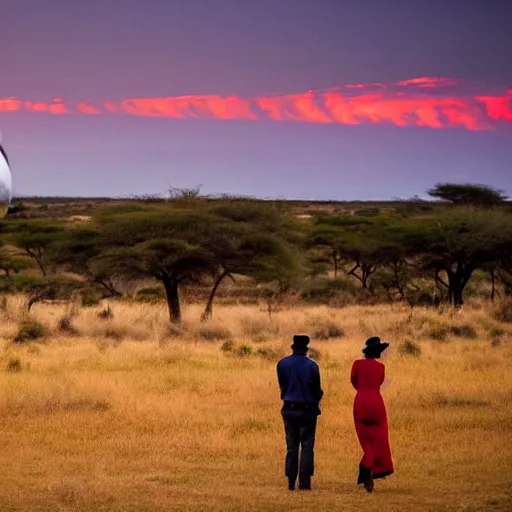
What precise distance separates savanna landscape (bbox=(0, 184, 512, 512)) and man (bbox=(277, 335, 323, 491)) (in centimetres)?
58

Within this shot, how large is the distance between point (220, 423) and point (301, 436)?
5.43 metres

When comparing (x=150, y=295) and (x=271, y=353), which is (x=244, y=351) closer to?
(x=271, y=353)

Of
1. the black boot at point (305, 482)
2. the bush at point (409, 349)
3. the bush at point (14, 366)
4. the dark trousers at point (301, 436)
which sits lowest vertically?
the bush at point (14, 366)

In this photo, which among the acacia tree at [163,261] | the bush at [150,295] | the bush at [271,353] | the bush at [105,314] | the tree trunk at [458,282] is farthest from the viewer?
the bush at [150,295]

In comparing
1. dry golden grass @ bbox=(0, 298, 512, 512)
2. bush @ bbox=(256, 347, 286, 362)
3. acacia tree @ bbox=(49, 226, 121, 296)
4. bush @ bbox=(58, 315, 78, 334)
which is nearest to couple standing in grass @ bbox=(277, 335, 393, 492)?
dry golden grass @ bbox=(0, 298, 512, 512)

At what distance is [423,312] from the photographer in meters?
35.1

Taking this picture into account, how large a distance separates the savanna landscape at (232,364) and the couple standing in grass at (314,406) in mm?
361

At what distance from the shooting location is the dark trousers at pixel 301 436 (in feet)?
33.4

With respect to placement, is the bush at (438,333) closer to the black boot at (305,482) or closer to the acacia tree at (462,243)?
the acacia tree at (462,243)

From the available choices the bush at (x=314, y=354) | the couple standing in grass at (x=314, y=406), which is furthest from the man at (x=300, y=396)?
the bush at (x=314, y=354)

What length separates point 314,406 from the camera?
10195 millimetres

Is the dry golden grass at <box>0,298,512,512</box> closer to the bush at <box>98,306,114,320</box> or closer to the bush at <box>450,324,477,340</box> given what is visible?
the bush at <box>450,324,477,340</box>

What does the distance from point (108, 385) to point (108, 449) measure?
200 inches

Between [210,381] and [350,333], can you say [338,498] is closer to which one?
[210,381]
